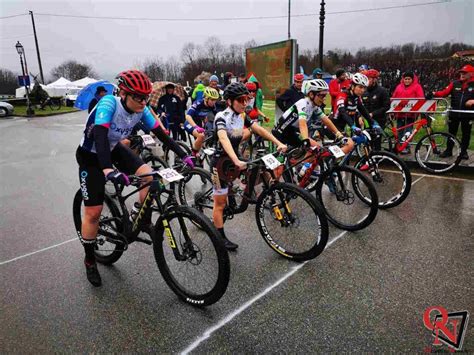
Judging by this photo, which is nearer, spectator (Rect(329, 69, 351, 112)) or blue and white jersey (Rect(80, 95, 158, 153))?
blue and white jersey (Rect(80, 95, 158, 153))

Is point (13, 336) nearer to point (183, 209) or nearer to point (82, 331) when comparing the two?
point (82, 331)

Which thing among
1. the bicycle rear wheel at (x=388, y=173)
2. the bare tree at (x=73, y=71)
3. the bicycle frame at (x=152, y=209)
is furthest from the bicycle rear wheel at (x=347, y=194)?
the bare tree at (x=73, y=71)

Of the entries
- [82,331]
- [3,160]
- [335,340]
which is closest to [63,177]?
[3,160]

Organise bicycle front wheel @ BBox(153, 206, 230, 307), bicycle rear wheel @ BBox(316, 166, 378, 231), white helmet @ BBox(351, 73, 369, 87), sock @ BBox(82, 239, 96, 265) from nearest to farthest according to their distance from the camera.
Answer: bicycle front wheel @ BBox(153, 206, 230, 307)
sock @ BBox(82, 239, 96, 265)
bicycle rear wheel @ BBox(316, 166, 378, 231)
white helmet @ BBox(351, 73, 369, 87)

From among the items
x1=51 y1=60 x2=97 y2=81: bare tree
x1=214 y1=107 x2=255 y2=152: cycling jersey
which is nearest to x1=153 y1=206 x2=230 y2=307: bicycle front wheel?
x1=214 y1=107 x2=255 y2=152: cycling jersey

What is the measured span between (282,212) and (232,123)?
3.99ft

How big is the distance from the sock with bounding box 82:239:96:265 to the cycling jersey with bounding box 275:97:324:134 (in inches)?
123

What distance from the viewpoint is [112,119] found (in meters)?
3.29

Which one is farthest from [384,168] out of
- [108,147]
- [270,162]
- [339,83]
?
[339,83]

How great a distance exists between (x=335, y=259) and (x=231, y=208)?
1.40 m

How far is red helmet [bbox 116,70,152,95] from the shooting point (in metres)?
3.08

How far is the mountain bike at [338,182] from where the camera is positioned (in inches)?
181

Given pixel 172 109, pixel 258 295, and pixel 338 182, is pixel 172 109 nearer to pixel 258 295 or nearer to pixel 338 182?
pixel 338 182

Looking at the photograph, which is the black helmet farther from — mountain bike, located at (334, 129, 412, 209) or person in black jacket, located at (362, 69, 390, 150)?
person in black jacket, located at (362, 69, 390, 150)
